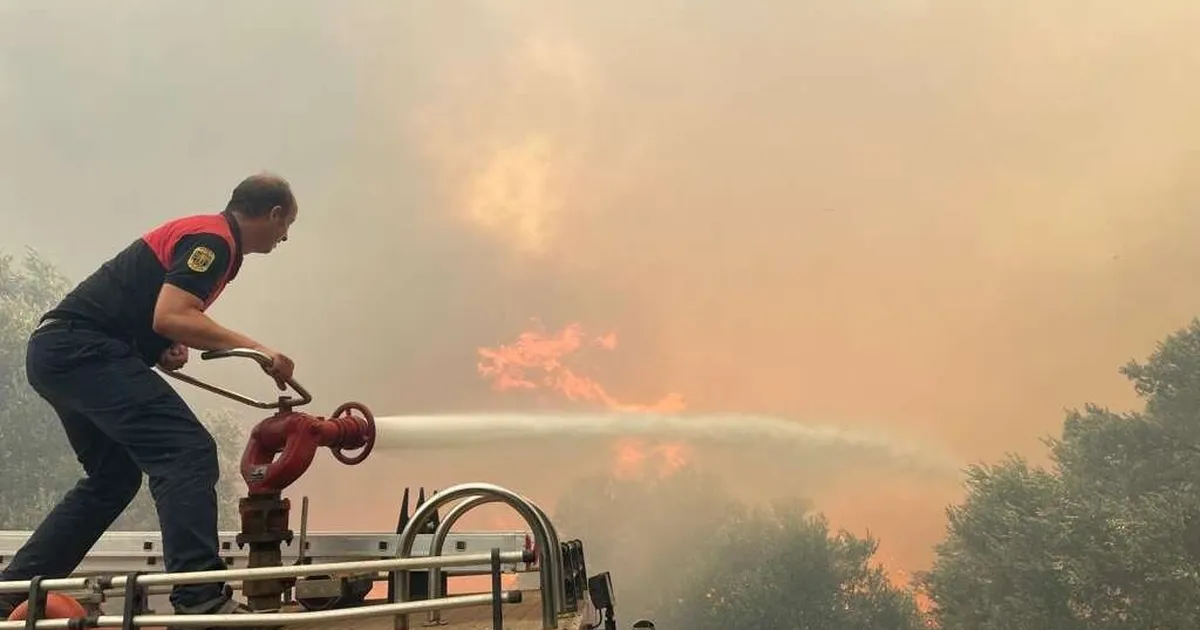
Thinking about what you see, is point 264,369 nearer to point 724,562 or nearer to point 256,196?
point 256,196

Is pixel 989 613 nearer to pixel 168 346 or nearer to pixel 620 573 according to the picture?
pixel 620 573

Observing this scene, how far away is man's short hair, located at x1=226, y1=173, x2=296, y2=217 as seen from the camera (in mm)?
4004

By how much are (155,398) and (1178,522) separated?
1201 inches

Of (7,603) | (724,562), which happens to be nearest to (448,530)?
(7,603)

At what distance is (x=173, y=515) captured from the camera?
10.6 feet

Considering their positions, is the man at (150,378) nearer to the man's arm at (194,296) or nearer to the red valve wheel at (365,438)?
the man's arm at (194,296)

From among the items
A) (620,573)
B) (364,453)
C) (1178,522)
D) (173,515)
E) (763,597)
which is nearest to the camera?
(173,515)

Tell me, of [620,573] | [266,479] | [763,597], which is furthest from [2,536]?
[620,573]

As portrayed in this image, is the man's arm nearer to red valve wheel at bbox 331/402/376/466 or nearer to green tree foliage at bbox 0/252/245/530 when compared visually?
red valve wheel at bbox 331/402/376/466

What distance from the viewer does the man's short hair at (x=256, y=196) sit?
4.00 metres

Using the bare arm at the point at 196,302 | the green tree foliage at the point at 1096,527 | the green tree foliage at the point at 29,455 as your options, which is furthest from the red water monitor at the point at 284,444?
the green tree foliage at the point at 29,455

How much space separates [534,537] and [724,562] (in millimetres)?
35492

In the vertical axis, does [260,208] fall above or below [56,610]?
above

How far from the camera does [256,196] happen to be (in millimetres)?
4008
